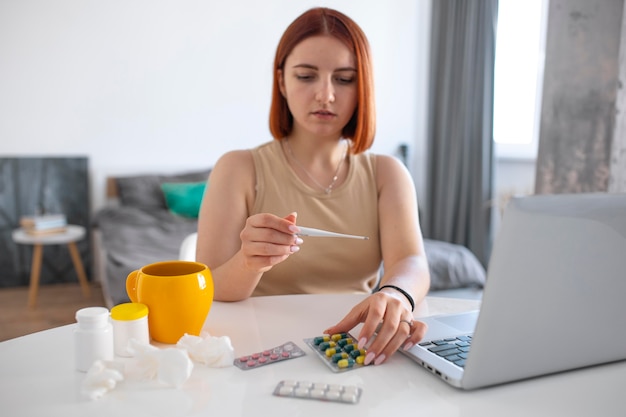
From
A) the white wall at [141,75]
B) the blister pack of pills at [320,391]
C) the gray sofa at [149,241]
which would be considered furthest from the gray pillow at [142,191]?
the blister pack of pills at [320,391]

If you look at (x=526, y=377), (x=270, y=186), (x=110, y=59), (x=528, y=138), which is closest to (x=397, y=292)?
(x=526, y=377)

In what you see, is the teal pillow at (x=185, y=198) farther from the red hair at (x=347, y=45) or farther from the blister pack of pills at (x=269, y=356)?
the blister pack of pills at (x=269, y=356)

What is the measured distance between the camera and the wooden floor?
270 centimetres

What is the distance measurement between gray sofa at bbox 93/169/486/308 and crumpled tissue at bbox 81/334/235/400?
4.88 feet

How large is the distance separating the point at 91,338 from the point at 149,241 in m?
2.14

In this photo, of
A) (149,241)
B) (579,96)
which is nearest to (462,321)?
(579,96)

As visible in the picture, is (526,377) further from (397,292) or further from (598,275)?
(397,292)

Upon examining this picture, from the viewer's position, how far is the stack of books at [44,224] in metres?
3.08

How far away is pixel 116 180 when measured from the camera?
3459mm

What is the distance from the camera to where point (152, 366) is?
646 millimetres

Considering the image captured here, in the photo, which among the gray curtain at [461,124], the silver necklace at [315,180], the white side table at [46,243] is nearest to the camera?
the silver necklace at [315,180]

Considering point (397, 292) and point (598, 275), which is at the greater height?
point (598, 275)

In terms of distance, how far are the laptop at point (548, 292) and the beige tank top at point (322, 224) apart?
1.86ft

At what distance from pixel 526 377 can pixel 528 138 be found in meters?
3.08
